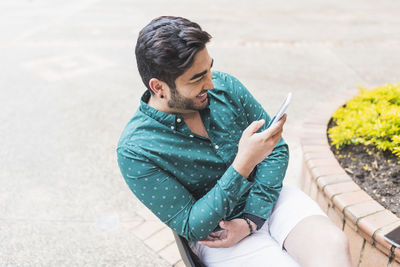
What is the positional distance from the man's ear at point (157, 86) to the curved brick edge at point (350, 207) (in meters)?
1.07

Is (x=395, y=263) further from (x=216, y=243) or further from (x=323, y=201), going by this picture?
(x=216, y=243)

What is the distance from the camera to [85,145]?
3.87 m

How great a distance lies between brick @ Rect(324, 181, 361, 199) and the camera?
2082mm

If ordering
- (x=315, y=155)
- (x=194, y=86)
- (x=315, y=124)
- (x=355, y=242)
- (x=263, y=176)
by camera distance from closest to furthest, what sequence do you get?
(x=194, y=86), (x=263, y=176), (x=355, y=242), (x=315, y=155), (x=315, y=124)

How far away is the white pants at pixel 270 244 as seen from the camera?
1667mm

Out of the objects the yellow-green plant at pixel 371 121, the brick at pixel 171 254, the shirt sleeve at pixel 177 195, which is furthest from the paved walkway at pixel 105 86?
the shirt sleeve at pixel 177 195

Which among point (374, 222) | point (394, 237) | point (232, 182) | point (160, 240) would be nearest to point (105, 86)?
point (160, 240)

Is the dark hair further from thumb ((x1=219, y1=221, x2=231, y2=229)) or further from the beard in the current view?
thumb ((x1=219, y1=221, x2=231, y2=229))

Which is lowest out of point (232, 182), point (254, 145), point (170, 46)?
point (232, 182)

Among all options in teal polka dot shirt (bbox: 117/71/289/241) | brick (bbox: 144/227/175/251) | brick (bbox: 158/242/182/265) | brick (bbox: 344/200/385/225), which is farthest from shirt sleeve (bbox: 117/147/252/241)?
brick (bbox: 144/227/175/251)

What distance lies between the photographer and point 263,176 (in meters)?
1.86

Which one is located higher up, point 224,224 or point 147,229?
point 224,224

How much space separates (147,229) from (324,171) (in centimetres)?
127

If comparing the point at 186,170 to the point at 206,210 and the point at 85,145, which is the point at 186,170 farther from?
the point at 85,145
